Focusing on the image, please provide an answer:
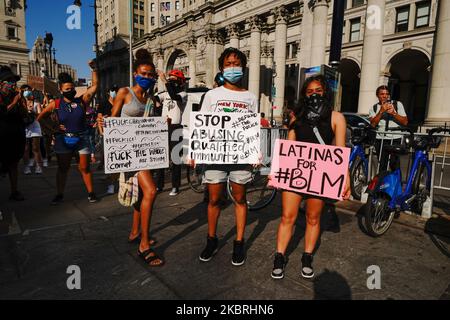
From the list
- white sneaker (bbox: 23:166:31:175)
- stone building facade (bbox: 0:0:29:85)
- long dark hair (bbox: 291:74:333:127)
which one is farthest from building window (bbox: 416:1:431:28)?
stone building facade (bbox: 0:0:29:85)

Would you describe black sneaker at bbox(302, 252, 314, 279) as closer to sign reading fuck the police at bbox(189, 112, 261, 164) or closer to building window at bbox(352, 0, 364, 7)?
sign reading fuck the police at bbox(189, 112, 261, 164)

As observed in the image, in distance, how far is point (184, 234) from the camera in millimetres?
4113

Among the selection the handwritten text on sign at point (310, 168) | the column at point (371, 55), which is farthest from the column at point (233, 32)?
the handwritten text on sign at point (310, 168)

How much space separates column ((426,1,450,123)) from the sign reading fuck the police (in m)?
17.7

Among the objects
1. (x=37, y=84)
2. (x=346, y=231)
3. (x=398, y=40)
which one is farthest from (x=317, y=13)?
(x=346, y=231)

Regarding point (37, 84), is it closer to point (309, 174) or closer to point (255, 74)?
point (309, 174)

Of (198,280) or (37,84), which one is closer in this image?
(198,280)

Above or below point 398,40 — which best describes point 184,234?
below

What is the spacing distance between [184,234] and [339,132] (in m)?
2.42

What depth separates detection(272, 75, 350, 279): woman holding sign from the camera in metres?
2.98

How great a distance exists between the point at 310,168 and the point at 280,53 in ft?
97.9

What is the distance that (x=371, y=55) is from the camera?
1905 centimetres

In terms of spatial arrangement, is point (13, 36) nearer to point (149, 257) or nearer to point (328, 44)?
point (328, 44)

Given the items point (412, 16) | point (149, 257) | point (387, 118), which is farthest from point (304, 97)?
point (412, 16)
